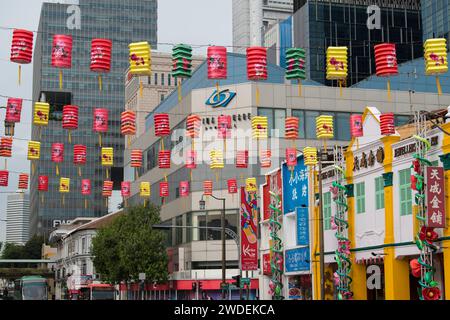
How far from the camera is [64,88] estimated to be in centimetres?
19788

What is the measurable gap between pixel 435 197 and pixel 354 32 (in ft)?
396

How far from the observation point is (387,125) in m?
36.7

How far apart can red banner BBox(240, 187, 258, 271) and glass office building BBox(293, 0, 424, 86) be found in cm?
9093

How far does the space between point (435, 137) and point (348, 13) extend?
4728 inches

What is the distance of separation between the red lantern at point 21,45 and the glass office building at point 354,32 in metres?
117

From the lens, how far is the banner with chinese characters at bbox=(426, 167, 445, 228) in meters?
31.6

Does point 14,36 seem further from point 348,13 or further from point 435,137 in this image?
point 348,13

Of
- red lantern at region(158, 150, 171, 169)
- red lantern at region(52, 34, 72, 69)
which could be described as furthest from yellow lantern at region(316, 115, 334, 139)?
red lantern at region(52, 34, 72, 69)

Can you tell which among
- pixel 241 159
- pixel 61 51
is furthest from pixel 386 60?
pixel 241 159

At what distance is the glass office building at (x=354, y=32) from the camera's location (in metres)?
147

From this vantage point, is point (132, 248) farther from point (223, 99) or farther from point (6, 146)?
point (6, 146)
